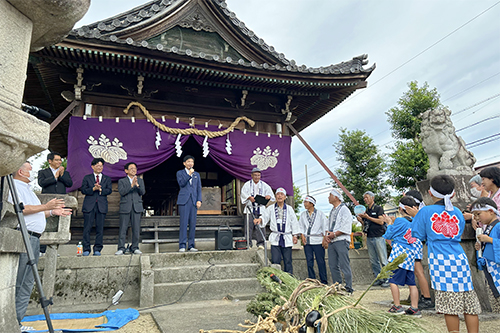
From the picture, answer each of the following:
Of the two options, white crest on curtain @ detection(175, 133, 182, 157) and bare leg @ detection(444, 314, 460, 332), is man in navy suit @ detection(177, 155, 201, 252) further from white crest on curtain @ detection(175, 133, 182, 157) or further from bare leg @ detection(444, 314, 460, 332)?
bare leg @ detection(444, 314, 460, 332)

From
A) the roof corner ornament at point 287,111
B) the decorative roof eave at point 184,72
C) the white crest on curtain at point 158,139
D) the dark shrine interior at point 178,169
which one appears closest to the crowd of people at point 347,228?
the white crest on curtain at point 158,139

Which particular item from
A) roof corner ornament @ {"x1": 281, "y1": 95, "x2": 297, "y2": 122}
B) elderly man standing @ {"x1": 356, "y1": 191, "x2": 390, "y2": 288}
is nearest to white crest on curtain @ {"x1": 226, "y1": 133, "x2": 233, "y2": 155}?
roof corner ornament @ {"x1": 281, "y1": 95, "x2": 297, "y2": 122}

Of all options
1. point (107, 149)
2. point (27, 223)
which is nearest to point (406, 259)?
point (27, 223)

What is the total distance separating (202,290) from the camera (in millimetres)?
4977

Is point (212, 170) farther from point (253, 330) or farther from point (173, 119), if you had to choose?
point (253, 330)

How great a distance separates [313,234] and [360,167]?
1410 centimetres

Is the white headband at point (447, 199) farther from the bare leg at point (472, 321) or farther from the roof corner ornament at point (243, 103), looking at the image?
the roof corner ornament at point (243, 103)

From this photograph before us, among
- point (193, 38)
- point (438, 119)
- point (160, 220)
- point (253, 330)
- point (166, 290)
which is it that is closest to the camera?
point (253, 330)

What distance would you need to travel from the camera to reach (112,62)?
6406mm

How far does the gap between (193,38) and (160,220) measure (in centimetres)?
507

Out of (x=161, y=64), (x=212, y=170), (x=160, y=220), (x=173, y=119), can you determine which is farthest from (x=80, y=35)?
(x=212, y=170)

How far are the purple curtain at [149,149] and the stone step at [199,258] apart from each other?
2472mm

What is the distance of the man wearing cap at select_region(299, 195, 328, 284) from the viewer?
578 cm

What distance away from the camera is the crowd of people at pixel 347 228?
3014mm
